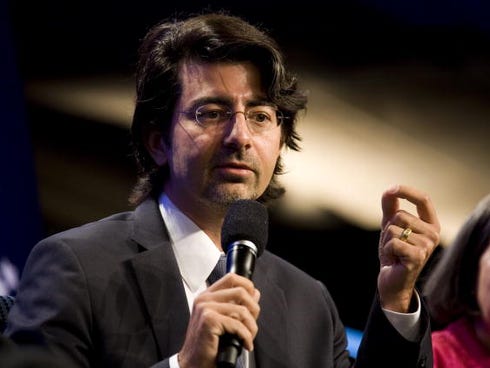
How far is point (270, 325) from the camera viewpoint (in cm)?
196

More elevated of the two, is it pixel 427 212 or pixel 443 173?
pixel 427 212

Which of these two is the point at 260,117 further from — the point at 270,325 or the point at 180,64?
the point at 270,325

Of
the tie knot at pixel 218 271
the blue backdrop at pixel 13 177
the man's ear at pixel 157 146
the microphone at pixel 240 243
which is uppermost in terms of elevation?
the microphone at pixel 240 243

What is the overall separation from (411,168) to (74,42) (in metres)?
1.34

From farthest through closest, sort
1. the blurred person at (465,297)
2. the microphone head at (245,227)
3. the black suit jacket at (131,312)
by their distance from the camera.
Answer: the blurred person at (465,297)
the black suit jacket at (131,312)
the microphone head at (245,227)

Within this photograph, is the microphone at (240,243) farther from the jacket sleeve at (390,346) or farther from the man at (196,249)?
the jacket sleeve at (390,346)

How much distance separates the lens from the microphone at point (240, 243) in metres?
1.36

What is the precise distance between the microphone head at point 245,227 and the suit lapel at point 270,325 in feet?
1.25

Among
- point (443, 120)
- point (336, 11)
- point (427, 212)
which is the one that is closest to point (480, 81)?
point (443, 120)

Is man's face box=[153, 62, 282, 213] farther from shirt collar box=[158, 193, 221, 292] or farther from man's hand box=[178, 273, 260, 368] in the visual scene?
man's hand box=[178, 273, 260, 368]

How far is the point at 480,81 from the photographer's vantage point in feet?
9.43

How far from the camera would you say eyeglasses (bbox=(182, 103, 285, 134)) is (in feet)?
6.59

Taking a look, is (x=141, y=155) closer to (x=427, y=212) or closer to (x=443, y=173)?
(x=427, y=212)

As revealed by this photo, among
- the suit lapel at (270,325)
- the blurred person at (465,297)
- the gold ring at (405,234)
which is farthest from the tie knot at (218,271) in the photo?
the blurred person at (465,297)
